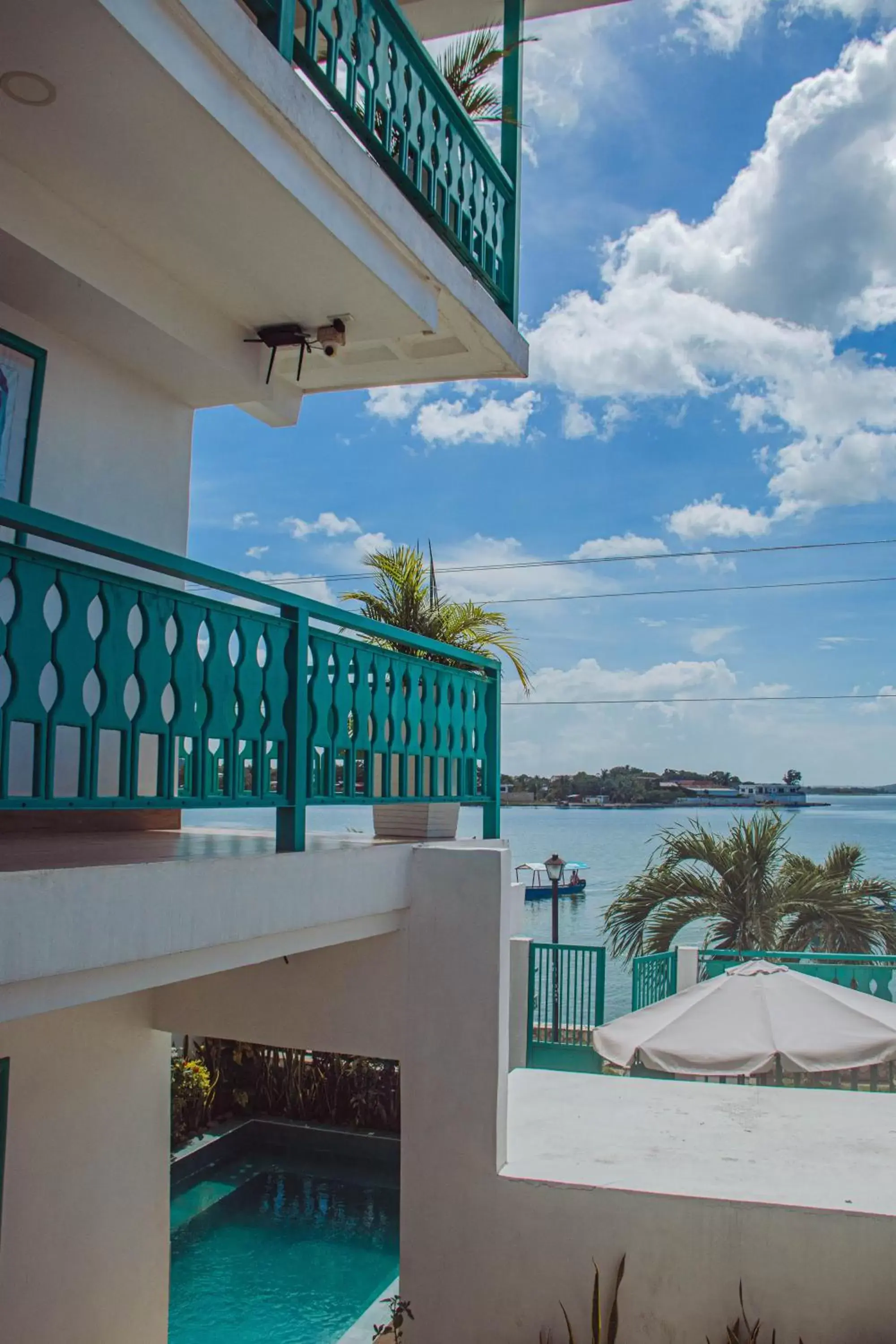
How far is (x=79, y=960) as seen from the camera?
115 inches

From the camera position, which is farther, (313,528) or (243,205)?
(313,528)

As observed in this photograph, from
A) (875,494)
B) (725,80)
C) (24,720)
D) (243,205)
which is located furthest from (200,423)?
(875,494)

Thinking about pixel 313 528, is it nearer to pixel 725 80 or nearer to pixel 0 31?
pixel 725 80

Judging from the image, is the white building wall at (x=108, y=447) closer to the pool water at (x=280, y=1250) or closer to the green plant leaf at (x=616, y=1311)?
the green plant leaf at (x=616, y=1311)

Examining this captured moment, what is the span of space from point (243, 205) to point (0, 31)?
116 cm

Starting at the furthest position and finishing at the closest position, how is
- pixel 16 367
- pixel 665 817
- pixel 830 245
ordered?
pixel 665 817
pixel 830 245
pixel 16 367

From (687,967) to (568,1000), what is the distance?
5.51ft

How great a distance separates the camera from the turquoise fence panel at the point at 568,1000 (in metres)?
11.3

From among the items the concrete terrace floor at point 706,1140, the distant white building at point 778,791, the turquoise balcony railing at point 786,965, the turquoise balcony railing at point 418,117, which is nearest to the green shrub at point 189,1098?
the turquoise balcony railing at point 786,965

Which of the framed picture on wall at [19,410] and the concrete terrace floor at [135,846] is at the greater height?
the framed picture on wall at [19,410]

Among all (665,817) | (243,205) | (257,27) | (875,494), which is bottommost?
(665,817)

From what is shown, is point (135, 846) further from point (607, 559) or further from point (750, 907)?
point (607, 559)

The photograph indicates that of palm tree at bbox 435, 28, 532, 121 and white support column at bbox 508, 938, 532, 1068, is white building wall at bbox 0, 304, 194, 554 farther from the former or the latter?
white support column at bbox 508, 938, 532, 1068

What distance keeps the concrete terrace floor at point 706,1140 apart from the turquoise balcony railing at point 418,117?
15.4 ft
